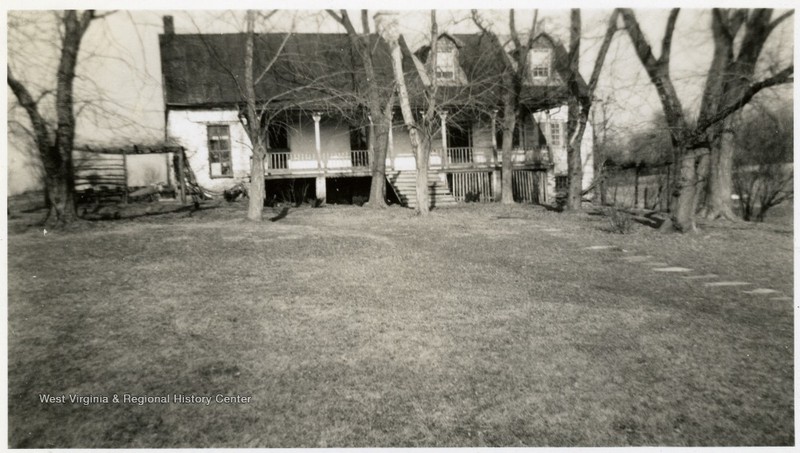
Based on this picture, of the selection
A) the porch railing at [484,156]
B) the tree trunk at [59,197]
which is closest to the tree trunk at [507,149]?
the porch railing at [484,156]

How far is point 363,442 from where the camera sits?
3293mm

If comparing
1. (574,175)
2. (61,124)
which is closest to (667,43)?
(574,175)

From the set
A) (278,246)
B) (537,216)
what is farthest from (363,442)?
(537,216)

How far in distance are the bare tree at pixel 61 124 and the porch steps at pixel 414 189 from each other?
10.5 m

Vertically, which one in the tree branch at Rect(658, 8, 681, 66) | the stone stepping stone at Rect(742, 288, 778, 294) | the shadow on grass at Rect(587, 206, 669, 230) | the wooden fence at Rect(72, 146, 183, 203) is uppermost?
the tree branch at Rect(658, 8, 681, 66)

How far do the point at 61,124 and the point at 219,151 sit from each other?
10.5 m

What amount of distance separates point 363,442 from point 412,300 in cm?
292

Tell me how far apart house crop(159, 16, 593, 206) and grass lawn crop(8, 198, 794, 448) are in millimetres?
11441

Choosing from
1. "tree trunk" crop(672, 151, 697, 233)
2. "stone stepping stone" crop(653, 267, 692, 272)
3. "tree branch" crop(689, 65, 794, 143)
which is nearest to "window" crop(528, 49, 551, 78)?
"tree trunk" crop(672, 151, 697, 233)

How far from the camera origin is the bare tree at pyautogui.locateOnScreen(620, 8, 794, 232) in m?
10.8

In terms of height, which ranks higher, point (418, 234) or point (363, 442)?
point (418, 234)

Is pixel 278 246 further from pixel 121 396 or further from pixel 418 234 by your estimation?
pixel 121 396

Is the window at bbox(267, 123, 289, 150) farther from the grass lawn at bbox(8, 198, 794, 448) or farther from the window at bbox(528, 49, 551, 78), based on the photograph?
the grass lawn at bbox(8, 198, 794, 448)

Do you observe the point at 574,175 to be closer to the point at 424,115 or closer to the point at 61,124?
the point at 424,115
